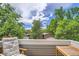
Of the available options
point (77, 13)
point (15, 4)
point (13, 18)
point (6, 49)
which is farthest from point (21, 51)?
point (77, 13)

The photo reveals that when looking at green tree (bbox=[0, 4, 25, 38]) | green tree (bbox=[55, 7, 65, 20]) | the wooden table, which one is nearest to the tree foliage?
green tree (bbox=[55, 7, 65, 20])

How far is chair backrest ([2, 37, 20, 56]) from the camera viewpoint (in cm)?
313

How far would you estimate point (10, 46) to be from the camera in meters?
3.13

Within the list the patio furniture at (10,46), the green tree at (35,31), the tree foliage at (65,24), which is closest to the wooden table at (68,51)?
the tree foliage at (65,24)

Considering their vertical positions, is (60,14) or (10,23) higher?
(60,14)

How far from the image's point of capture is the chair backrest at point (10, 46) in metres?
3.13

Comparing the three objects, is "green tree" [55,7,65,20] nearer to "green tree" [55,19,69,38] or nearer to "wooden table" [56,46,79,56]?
"green tree" [55,19,69,38]

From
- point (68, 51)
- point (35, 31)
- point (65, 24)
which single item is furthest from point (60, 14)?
point (68, 51)

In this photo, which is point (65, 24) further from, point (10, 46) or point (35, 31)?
point (10, 46)

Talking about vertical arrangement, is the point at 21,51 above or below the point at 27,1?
below

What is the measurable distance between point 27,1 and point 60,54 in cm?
89

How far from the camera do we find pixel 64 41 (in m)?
3.15

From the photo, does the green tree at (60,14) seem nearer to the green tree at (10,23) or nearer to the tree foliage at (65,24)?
the tree foliage at (65,24)

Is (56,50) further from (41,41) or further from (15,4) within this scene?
(15,4)
